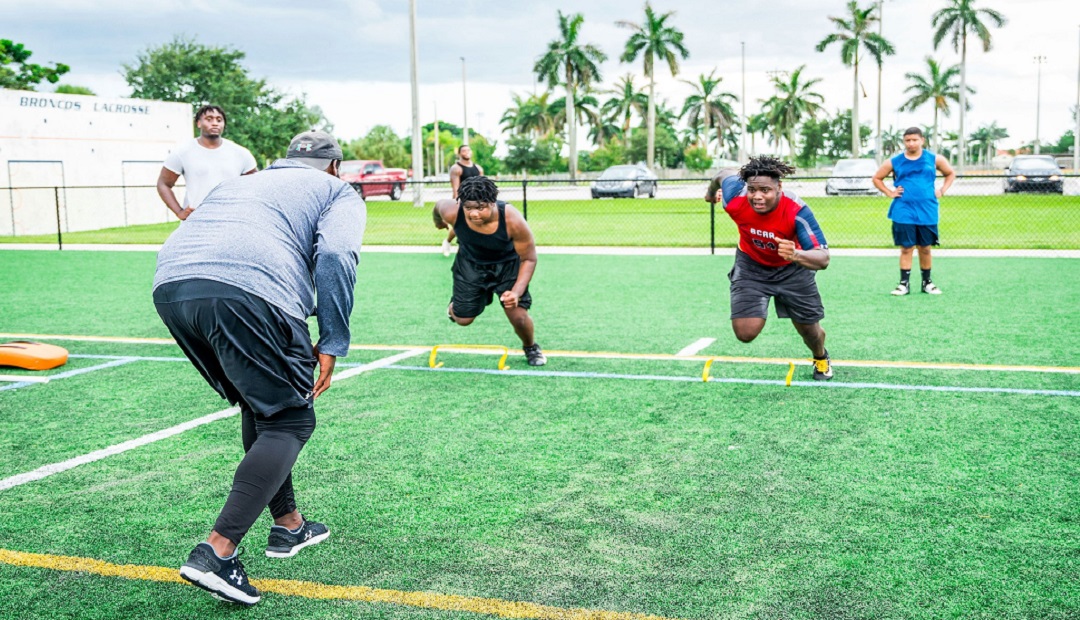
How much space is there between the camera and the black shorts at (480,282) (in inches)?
297

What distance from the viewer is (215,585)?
3275 mm

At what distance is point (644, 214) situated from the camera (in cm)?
2733

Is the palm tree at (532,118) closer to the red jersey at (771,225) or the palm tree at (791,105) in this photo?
the palm tree at (791,105)

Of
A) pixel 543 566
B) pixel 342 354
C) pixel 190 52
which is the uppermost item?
pixel 190 52

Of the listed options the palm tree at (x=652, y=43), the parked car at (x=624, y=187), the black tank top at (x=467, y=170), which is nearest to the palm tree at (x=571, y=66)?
the palm tree at (x=652, y=43)

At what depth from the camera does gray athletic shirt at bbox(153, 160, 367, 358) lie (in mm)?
3342

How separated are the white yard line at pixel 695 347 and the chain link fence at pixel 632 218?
8709 millimetres

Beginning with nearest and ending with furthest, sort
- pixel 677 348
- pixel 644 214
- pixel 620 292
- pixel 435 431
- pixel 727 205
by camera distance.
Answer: pixel 435 431, pixel 727 205, pixel 677 348, pixel 620 292, pixel 644 214

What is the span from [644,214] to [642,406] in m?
21.4

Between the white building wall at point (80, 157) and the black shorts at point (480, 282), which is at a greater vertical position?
the white building wall at point (80, 157)

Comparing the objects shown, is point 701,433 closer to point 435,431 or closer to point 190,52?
point 435,431

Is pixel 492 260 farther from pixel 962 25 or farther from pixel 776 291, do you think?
pixel 962 25

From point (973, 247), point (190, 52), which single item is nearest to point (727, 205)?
point (973, 247)

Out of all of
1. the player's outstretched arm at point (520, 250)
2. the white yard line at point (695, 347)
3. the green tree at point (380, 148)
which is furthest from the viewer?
the green tree at point (380, 148)
